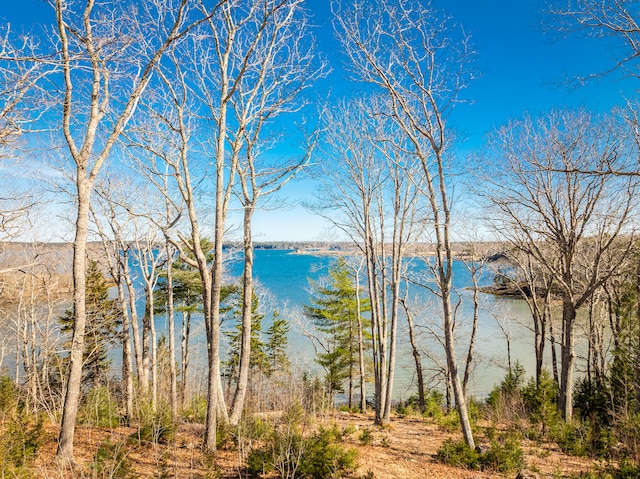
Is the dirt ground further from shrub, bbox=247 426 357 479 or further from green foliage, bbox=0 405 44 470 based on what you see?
shrub, bbox=247 426 357 479

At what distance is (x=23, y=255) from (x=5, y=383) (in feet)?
19.6

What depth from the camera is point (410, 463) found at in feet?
20.4

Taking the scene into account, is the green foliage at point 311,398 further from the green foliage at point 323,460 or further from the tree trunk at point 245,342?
the green foliage at point 323,460

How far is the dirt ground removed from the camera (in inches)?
193

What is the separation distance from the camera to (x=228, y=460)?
5.71 meters

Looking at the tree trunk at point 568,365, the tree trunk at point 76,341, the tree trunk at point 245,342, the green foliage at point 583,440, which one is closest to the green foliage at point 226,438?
the tree trunk at point 245,342

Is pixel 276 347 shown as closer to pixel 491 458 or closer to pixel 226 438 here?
pixel 226 438

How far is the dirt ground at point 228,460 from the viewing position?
491 centimetres

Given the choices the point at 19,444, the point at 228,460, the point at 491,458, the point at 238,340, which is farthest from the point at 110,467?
the point at 238,340

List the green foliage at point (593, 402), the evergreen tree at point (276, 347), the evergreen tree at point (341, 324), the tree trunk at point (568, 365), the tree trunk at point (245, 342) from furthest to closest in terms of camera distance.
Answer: the evergreen tree at point (276, 347) → the evergreen tree at point (341, 324) → the green foliage at point (593, 402) → the tree trunk at point (568, 365) → the tree trunk at point (245, 342)

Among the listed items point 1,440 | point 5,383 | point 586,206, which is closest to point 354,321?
point 586,206

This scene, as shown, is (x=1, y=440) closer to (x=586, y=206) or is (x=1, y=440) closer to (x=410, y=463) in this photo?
(x=410, y=463)

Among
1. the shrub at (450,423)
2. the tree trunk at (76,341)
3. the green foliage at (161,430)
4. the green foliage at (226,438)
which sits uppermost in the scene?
the tree trunk at (76,341)

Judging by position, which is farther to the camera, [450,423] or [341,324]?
[341,324]
